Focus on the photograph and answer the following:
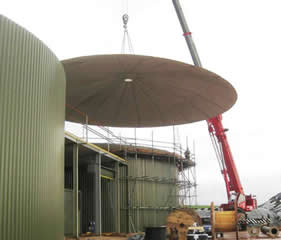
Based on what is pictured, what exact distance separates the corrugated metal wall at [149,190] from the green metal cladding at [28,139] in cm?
1611

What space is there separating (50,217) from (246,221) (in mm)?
14333

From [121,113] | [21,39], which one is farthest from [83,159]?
[21,39]

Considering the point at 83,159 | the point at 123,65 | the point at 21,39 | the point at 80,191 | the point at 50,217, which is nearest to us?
the point at 21,39

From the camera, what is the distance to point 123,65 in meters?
20.0

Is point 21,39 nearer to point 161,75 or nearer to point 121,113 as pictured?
point 161,75

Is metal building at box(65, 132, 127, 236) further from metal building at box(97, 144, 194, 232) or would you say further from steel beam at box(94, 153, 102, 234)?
metal building at box(97, 144, 194, 232)

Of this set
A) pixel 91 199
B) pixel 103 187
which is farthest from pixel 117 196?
pixel 91 199

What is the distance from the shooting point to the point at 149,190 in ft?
101

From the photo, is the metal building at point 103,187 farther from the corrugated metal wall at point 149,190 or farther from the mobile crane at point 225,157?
the mobile crane at point 225,157

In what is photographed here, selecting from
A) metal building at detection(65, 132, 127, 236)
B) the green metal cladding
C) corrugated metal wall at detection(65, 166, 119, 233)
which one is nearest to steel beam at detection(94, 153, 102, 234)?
metal building at detection(65, 132, 127, 236)

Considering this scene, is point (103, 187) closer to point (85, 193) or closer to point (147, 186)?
point (85, 193)

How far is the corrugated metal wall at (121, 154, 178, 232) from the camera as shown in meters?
29.4

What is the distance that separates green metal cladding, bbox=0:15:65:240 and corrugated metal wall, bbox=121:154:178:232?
16112 millimetres

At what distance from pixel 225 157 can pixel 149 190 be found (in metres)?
6.62
